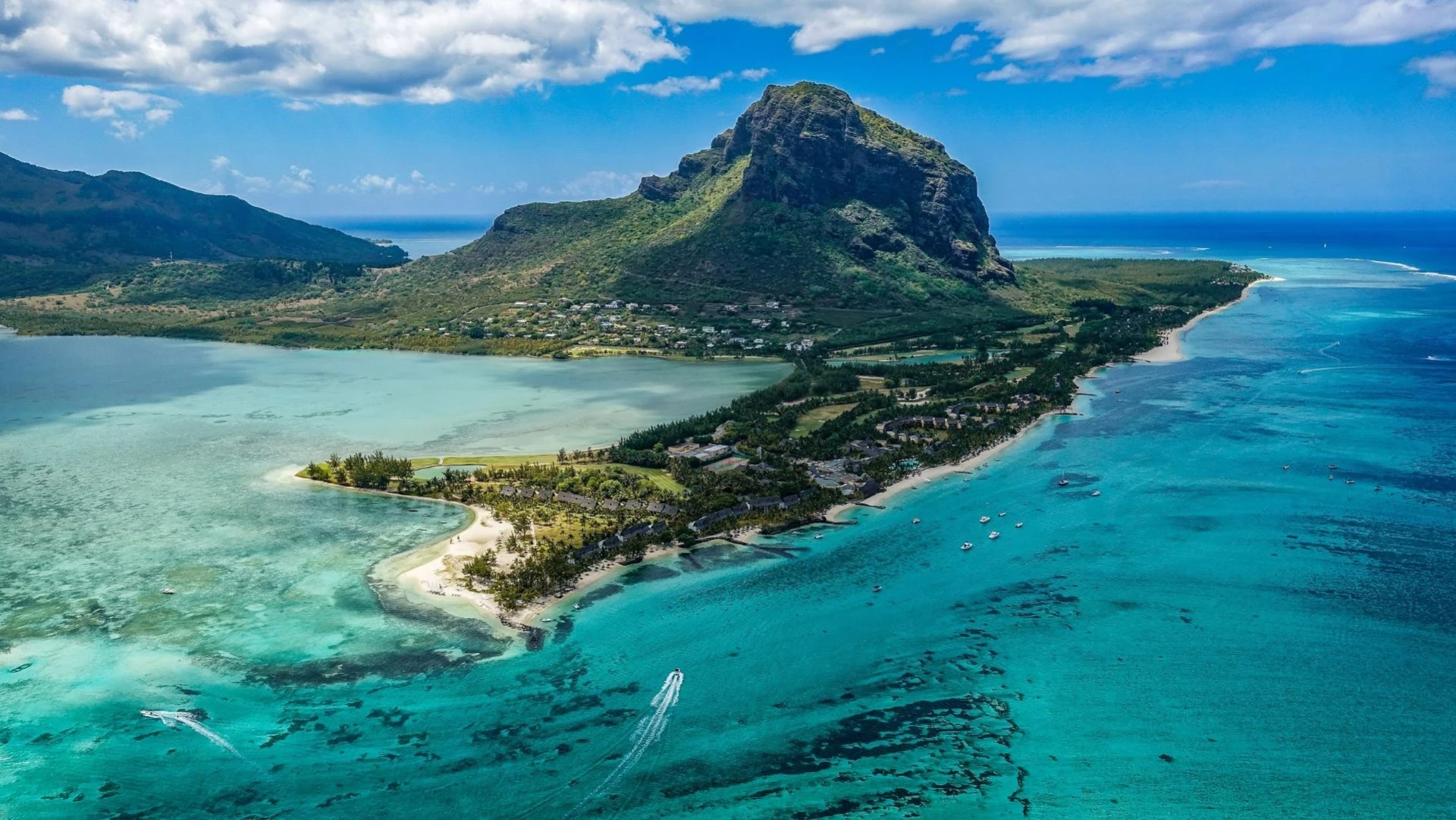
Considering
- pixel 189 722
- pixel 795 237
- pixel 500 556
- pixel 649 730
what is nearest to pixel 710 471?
pixel 500 556

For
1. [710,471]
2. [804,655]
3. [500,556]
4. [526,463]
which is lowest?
[804,655]

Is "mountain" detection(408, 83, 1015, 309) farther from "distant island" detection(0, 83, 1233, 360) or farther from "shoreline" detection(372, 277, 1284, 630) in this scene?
"shoreline" detection(372, 277, 1284, 630)

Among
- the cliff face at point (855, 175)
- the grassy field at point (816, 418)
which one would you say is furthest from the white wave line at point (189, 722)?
the cliff face at point (855, 175)

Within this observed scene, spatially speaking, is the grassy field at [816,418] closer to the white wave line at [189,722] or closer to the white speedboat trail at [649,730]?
the white speedboat trail at [649,730]

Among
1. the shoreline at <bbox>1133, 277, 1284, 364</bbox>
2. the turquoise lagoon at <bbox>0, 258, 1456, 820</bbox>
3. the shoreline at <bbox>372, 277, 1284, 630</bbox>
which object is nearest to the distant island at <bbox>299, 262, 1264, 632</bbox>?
the shoreline at <bbox>372, 277, 1284, 630</bbox>

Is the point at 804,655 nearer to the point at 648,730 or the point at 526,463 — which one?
the point at 648,730

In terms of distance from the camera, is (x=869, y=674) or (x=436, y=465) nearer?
(x=869, y=674)

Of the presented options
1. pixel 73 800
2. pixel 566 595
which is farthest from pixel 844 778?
pixel 73 800

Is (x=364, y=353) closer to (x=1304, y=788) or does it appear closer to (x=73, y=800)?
(x=73, y=800)
